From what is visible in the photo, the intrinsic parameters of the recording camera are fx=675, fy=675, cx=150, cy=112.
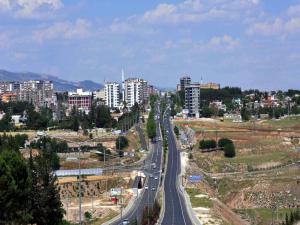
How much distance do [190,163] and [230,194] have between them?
697 inches

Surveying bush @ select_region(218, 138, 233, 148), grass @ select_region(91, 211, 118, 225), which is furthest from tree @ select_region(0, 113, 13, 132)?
grass @ select_region(91, 211, 118, 225)

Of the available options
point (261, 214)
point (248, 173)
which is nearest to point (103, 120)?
point (248, 173)

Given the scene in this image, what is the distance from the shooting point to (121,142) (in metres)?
138

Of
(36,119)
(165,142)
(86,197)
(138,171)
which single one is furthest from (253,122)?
(86,197)

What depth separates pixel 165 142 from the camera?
141875 millimetres

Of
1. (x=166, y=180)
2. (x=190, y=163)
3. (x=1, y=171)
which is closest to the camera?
(x=1, y=171)

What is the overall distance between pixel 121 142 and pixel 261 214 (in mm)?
54380

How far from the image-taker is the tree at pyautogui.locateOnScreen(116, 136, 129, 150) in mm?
135875

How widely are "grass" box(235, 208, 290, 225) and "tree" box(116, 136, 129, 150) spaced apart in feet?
153

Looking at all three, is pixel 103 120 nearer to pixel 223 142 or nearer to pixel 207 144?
pixel 207 144

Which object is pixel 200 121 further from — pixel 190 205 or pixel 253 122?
pixel 190 205

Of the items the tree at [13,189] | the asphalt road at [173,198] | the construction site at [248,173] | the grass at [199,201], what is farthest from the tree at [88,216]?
the tree at [13,189]

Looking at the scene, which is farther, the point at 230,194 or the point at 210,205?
the point at 230,194

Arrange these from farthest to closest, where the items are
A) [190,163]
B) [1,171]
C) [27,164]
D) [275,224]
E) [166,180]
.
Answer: [190,163], [166,180], [275,224], [27,164], [1,171]
